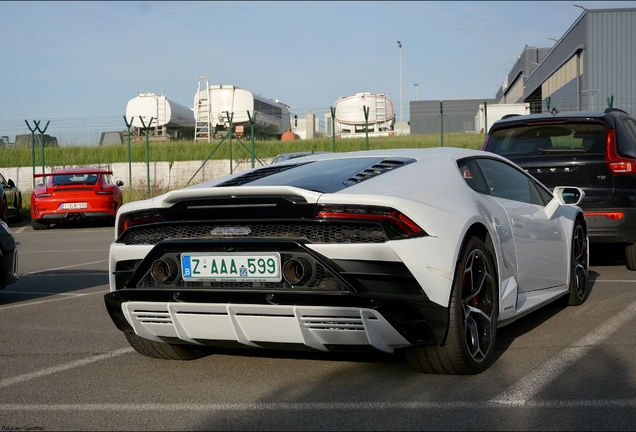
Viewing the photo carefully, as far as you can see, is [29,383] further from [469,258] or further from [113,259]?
[469,258]

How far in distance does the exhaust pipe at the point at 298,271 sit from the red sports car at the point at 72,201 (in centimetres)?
1551

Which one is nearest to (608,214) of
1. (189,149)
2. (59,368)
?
(59,368)

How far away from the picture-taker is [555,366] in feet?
15.5

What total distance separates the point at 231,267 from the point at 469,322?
4.35 ft

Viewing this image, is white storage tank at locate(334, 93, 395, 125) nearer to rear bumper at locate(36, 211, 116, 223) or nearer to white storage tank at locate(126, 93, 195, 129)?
white storage tank at locate(126, 93, 195, 129)

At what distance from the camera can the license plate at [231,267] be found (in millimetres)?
4207

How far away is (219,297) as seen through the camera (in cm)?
427

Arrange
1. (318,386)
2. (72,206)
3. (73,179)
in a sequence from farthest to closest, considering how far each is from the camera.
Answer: (73,179) → (72,206) → (318,386)

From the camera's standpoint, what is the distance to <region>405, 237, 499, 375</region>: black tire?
4.36 meters

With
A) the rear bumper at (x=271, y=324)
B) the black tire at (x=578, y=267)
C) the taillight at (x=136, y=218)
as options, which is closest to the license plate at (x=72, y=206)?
the black tire at (x=578, y=267)

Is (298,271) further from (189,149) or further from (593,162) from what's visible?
(189,149)

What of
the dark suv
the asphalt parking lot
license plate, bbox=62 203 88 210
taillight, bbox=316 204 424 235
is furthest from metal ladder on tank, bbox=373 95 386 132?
taillight, bbox=316 204 424 235

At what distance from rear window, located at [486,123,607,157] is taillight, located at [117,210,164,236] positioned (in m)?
5.38

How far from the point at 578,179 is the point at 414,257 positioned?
518 centimetres
